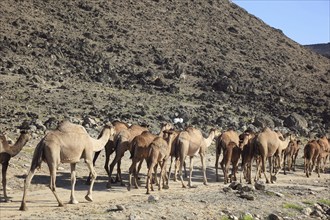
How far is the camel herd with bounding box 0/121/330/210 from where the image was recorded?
49.7ft

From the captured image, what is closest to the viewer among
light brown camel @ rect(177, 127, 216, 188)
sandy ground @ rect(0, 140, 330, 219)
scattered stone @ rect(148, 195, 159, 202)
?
sandy ground @ rect(0, 140, 330, 219)

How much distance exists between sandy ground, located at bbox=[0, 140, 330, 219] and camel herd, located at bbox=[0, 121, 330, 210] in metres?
0.48

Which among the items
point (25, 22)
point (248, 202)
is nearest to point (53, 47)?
point (25, 22)

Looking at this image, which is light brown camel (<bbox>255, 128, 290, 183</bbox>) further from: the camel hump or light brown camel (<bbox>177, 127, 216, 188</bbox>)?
the camel hump

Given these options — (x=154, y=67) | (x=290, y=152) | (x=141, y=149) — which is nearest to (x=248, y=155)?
(x=141, y=149)

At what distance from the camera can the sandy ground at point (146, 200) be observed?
14.8 m

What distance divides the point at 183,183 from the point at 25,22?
159 ft

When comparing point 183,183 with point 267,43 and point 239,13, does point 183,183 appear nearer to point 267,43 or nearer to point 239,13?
point 267,43

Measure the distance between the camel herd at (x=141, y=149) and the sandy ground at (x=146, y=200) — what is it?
0.48m

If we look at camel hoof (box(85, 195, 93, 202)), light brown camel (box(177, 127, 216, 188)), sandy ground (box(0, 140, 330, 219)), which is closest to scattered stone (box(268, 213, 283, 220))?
sandy ground (box(0, 140, 330, 219))

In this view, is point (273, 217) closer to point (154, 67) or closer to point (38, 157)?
point (38, 157)

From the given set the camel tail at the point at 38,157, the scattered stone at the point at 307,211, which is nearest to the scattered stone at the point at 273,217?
the scattered stone at the point at 307,211

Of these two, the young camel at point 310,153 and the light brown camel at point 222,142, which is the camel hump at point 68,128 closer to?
the light brown camel at point 222,142

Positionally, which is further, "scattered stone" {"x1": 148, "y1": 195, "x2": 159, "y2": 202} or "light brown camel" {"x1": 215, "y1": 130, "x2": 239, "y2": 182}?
"light brown camel" {"x1": 215, "y1": 130, "x2": 239, "y2": 182}
